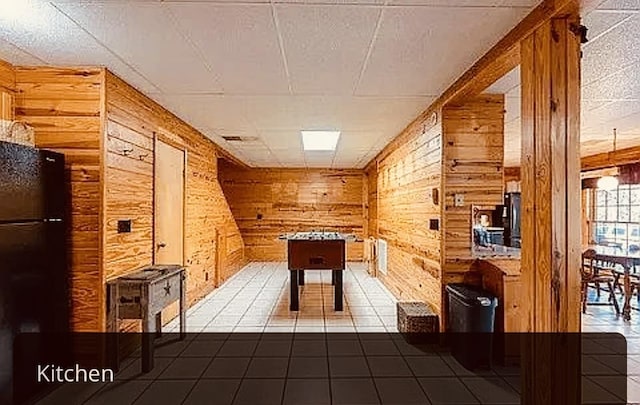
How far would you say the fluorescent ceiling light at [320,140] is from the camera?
5941mm

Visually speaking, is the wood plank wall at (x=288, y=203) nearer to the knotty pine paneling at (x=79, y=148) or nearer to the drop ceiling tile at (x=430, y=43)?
the drop ceiling tile at (x=430, y=43)

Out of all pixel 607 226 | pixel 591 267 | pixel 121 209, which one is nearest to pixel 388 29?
pixel 121 209

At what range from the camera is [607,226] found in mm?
8281

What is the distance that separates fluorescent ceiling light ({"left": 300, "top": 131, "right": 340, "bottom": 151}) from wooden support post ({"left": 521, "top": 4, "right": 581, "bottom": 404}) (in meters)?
3.74

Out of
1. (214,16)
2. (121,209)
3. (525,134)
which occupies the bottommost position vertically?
(121,209)

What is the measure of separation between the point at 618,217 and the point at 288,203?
6797mm

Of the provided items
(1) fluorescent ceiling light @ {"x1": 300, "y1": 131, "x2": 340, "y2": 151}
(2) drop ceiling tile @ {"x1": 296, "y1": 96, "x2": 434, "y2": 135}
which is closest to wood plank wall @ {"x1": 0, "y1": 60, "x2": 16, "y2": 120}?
(2) drop ceiling tile @ {"x1": 296, "y1": 96, "x2": 434, "y2": 135}

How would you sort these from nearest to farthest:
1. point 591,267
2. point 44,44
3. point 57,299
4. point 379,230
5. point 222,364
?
point 44,44, point 57,299, point 222,364, point 591,267, point 379,230

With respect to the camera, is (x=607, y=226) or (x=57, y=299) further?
(x=607, y=226)

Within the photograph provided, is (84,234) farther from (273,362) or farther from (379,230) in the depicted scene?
(379,230)

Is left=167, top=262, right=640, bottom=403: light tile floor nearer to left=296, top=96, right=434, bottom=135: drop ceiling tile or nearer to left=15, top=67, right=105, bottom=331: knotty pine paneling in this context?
left=15, top=67, right=105, bottom=331: knotty pine paneling

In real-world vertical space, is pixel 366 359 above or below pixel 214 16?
below

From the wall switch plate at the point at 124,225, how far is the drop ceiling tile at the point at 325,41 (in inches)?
71.9

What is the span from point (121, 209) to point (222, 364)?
1534mm
